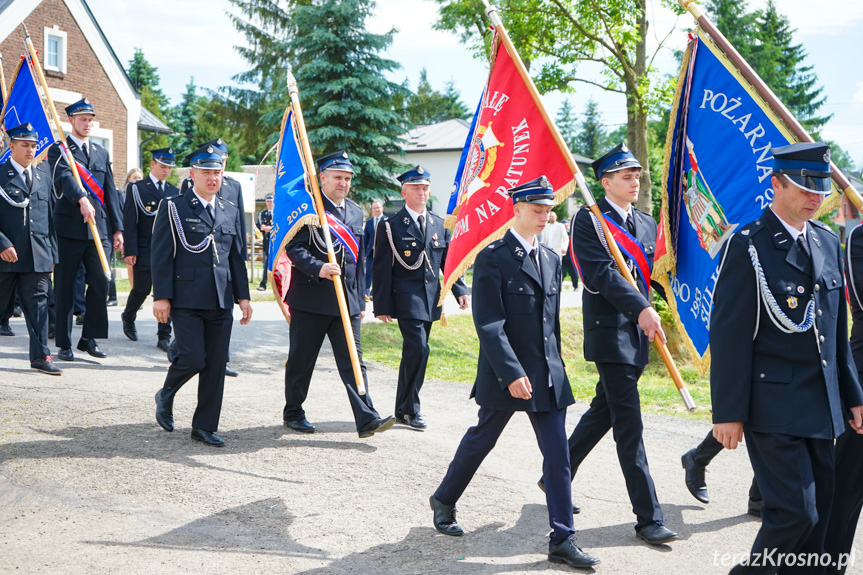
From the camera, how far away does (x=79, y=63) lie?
29.3m

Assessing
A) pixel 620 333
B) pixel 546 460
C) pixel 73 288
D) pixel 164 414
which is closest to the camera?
pixel 546 460

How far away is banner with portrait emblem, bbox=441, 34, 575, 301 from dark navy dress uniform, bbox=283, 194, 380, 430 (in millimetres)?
1313

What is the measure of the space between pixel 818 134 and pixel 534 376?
194 ft

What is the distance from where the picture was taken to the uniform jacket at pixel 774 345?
3840 mm

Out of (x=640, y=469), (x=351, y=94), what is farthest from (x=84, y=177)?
(x=351, y=94)

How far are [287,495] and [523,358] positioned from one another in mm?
1930

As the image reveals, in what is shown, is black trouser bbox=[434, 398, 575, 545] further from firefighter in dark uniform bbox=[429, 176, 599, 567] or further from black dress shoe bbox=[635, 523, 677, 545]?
black dress shoe bbox=[635, 523, 677, 545]

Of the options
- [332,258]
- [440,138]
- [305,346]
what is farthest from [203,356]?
[440,138]

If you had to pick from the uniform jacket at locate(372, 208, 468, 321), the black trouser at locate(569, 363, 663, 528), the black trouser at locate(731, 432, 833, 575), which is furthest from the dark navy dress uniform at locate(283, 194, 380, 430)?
the black trouser at locate(731, 432, 833, 575)

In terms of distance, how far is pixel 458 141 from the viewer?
189 ft

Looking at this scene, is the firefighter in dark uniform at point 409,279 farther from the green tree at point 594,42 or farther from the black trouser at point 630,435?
the green tree at point 594,42

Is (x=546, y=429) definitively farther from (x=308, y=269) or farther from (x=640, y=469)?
(x=308, y=269)

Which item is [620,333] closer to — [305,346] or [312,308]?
[312,308]

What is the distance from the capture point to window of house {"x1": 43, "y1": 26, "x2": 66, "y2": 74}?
28.3m
